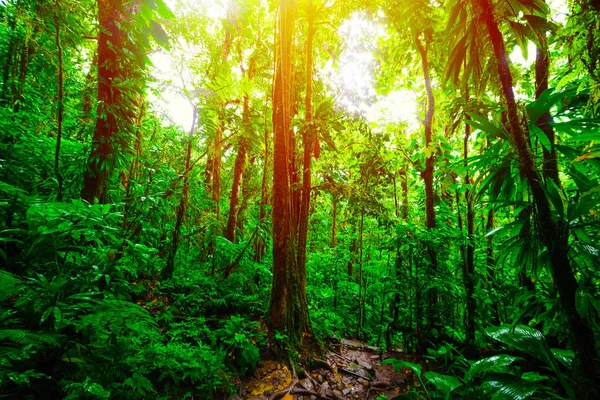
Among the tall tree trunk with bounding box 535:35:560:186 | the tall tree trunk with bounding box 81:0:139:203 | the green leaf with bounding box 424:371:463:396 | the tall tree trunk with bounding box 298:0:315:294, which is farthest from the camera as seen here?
the tall tree trunk with bounding box 298:0:315:294

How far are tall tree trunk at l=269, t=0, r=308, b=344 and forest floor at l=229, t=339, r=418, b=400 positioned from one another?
55cm

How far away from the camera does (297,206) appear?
562 centimetres

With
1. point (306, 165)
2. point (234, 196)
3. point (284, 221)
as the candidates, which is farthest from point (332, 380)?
point (234, 196)

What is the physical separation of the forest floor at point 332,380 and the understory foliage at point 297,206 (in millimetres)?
253

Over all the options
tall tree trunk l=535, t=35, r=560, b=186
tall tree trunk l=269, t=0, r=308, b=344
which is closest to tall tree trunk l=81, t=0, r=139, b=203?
tall tree trunk l=269, t=0, r=308, b=344

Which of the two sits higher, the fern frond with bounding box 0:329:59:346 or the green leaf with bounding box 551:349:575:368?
the fern frond with bounding box 0:329:59:346

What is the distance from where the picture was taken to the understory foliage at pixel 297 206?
1.69m

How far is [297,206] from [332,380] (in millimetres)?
3348

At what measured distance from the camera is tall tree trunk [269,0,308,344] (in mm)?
4078

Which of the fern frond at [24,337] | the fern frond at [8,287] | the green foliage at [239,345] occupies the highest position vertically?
the fern frond at [8,287]

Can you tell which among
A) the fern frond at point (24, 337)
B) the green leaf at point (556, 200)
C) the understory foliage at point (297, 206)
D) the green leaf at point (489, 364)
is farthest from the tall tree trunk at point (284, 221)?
the green leaf at point (556, 200)

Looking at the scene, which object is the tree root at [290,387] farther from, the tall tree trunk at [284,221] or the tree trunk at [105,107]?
the tree trunk at [105,107]

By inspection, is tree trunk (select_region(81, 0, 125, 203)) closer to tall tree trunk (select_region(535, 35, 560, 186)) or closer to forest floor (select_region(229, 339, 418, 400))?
forest floor (select_region(229, 339, 418, 400))

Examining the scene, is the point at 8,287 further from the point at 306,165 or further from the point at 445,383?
the point at 306,165
